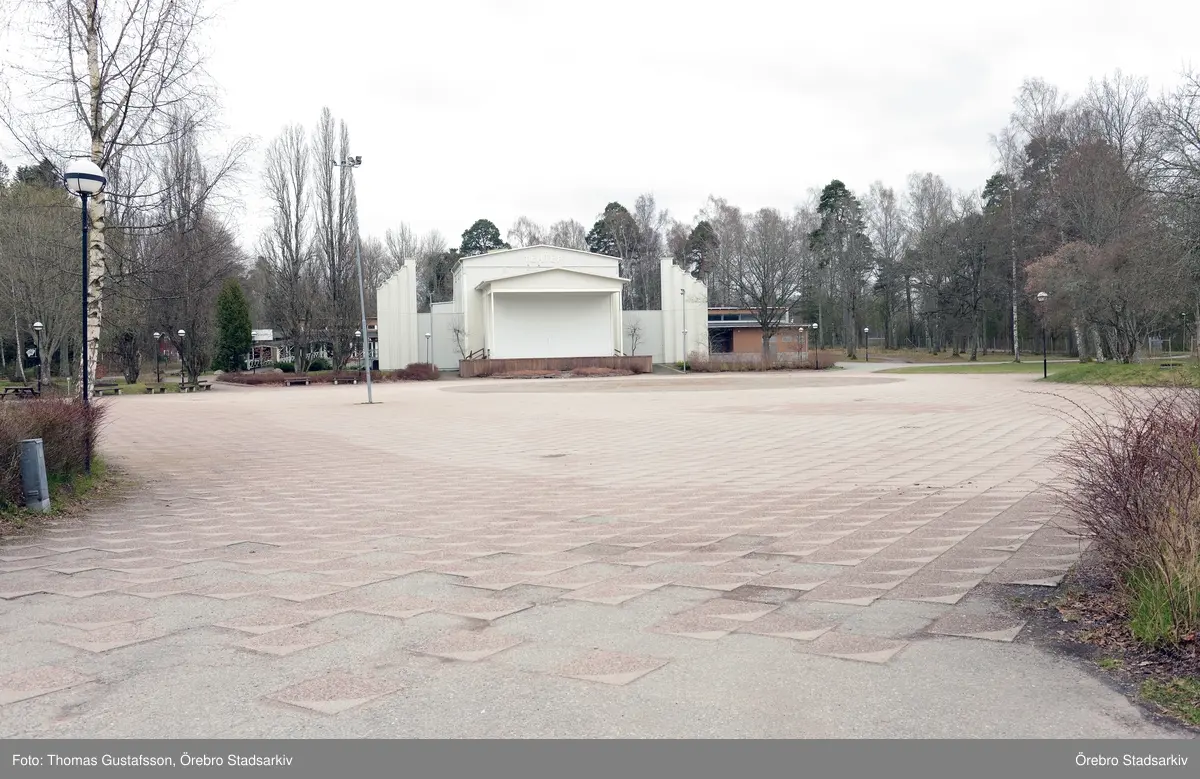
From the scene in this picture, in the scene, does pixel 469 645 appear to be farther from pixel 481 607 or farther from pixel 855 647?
pixel 855 647

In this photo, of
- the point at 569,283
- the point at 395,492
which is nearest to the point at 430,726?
the point at 395,492

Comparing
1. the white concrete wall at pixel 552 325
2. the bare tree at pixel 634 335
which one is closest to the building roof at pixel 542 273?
the white concrete wall at pixel 552 325

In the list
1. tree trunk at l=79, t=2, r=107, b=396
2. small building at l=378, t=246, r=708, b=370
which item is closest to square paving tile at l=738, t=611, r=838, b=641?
tree trunk at l=79, t=2, r=107, b=396

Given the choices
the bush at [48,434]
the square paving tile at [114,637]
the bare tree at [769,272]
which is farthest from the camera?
the bare tree at [769,272]

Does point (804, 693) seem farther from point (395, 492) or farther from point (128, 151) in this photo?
point (128, 151)

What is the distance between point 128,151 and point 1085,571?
46.1 ft

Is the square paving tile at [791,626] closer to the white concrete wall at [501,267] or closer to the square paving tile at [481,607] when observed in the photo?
the square paving tile at [481,607]

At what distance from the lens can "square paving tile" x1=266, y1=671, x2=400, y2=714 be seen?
3.71 meters

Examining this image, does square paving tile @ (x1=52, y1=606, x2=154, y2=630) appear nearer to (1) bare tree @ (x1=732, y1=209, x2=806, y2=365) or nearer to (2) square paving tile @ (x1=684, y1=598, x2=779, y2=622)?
(2) square paving tile @ (x1=684, y1=598, x2=779, y2=622)

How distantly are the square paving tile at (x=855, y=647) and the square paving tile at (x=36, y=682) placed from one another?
3.61 meters

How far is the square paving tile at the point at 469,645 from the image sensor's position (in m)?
4.38

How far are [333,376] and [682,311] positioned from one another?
26834mm

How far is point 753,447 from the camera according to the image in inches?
563

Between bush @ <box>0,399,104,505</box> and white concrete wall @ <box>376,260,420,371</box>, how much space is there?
166ft
